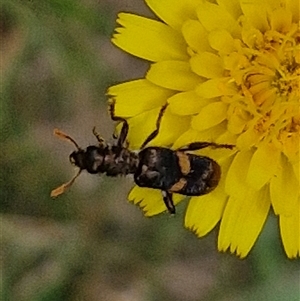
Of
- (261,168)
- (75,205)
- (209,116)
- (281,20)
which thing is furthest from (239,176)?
(75,205)

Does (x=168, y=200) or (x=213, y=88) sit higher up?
(x=213, y=88)

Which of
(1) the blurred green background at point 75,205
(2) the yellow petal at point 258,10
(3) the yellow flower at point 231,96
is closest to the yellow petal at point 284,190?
(3) the yellow flower at point 231,96

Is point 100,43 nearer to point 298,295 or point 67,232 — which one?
point 67,232

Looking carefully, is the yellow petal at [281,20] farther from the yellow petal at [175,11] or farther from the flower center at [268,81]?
Answer: the yellow petal at [175,11]

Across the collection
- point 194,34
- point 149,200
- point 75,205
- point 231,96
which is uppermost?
point 194,34

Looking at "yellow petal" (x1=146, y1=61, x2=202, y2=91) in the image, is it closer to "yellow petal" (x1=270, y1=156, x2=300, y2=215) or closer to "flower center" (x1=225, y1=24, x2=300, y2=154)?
"flower center" (x1=225, y1=24, x2=300, y2=154)

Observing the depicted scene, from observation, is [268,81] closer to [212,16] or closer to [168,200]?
[212,16]

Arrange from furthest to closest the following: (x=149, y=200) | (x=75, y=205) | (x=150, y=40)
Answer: (x=75, y=205) → (x=149, y=200) → (x=150, y=40)
